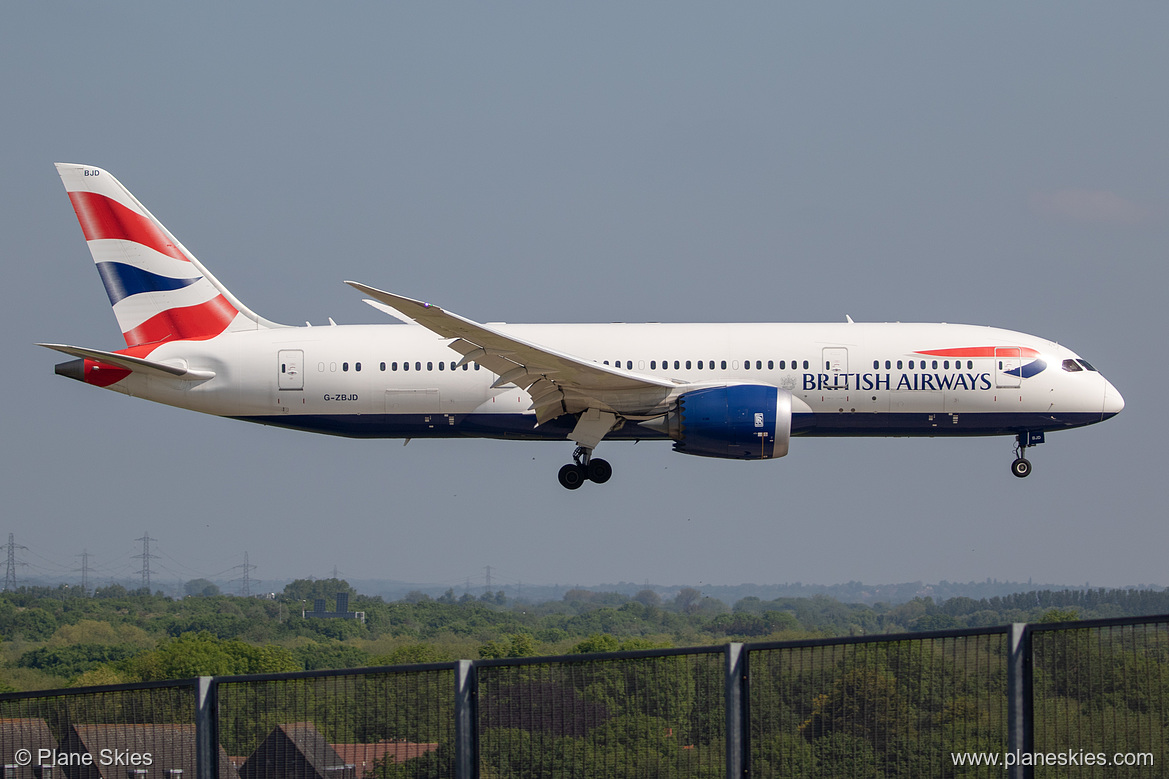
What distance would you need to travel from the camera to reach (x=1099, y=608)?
44.2 metres

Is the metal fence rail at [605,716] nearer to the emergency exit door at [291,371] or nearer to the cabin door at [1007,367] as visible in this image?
the emergency exit door at [291,371]

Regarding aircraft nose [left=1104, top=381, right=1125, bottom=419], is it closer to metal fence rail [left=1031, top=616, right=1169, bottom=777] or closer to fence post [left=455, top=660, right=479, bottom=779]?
metal fence rail [left=1031, top=616, right=1169, bottom=777]

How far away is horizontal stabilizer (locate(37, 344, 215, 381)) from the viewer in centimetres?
3083

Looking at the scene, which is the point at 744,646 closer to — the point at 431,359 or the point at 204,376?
the point at 431,359

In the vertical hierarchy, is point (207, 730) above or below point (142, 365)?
below

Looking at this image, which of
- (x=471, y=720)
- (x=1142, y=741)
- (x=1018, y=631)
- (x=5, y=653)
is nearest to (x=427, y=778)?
(x=471, y=720)

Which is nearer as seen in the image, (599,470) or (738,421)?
(738,421)

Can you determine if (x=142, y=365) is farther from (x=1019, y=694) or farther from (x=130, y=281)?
(x=1019, y=694)

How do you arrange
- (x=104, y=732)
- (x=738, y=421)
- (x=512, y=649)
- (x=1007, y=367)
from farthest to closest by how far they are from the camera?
(x=512, y=649) < (x=1007, y=367) < (x=738, y=421) < (x=104, y=732)

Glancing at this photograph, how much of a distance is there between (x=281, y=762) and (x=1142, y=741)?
6.51 metres

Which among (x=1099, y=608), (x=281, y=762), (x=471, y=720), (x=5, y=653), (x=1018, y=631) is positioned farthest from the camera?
(x=5, y=653)

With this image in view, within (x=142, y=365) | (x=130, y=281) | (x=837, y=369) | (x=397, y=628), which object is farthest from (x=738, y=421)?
(x=397, y=628)

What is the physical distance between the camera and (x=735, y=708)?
8.95m

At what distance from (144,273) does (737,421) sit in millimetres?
17452
